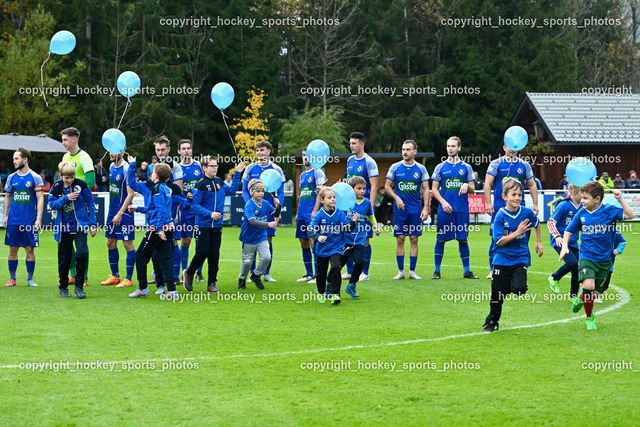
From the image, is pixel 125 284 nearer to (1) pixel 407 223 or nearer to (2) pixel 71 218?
(2) pixel 71 218

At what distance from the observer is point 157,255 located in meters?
11.3

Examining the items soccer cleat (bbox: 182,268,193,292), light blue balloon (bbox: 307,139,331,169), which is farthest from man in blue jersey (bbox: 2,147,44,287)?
light blue balloon (bbox: 307,139,331,169)

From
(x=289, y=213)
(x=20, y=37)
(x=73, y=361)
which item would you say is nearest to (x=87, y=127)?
(x=20, y=37)

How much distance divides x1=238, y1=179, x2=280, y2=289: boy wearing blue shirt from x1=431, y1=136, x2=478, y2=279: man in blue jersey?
3.15 m

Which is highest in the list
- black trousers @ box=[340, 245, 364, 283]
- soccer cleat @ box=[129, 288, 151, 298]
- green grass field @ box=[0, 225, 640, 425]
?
black trousers @ box=[340, 245, 364, 283]

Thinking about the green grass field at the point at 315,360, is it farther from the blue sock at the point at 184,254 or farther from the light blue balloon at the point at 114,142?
the light blue balloon at the point at 114,142

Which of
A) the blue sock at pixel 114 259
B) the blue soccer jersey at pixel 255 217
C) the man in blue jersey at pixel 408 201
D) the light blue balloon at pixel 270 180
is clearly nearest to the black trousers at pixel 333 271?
the blue soccer jersey at pixel 255 217

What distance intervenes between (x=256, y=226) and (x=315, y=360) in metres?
4.91

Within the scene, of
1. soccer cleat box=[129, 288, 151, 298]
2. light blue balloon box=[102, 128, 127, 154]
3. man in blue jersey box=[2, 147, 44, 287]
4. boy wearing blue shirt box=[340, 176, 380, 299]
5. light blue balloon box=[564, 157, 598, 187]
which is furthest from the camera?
man in blue jersey box=[2, 147, 44, 287]

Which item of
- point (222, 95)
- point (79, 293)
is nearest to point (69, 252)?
point (79, 293)

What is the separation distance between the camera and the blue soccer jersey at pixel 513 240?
845 cm

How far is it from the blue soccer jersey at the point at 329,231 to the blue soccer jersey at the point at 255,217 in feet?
4.48

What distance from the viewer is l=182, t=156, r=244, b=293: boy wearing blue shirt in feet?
38.7

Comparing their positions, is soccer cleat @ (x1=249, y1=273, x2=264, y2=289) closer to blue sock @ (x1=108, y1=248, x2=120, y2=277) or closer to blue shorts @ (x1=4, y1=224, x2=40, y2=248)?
blue sock @ (x1=108, y1=248, x2=120, y2=277)
